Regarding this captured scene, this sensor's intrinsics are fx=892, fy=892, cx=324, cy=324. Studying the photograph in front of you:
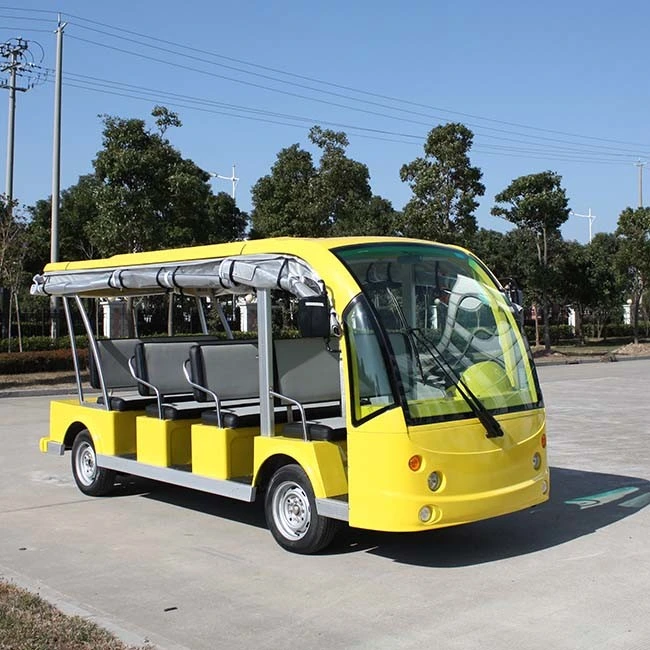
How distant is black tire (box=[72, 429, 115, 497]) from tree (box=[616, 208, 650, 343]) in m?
33.8

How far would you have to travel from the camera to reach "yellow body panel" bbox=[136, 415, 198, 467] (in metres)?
7.93

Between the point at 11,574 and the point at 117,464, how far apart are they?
2397 millimetres

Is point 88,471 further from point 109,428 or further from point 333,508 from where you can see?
point 333,508

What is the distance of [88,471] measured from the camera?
9.13m

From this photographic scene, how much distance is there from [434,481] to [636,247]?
35.6 meters

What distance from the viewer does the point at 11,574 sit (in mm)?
6094

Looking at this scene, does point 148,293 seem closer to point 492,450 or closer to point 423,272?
point 423,272

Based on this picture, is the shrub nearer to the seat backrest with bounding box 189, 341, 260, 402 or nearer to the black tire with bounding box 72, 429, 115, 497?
the black tire with bounding box 72, 429, 115, 497

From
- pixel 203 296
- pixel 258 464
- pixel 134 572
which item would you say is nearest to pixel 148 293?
pixel 203 296

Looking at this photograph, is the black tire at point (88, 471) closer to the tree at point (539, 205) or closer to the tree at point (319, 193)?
the tree at point (319, 193)

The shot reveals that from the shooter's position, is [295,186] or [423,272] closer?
[423,272]

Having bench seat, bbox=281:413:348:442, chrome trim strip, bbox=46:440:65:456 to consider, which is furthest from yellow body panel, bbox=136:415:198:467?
chrome trim strip, bbox=46:440:65:456

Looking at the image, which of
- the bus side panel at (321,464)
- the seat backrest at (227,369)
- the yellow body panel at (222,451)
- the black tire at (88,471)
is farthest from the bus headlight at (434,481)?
the black tire at (88,471)

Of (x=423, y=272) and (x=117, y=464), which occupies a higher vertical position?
(x=423, y=272)
